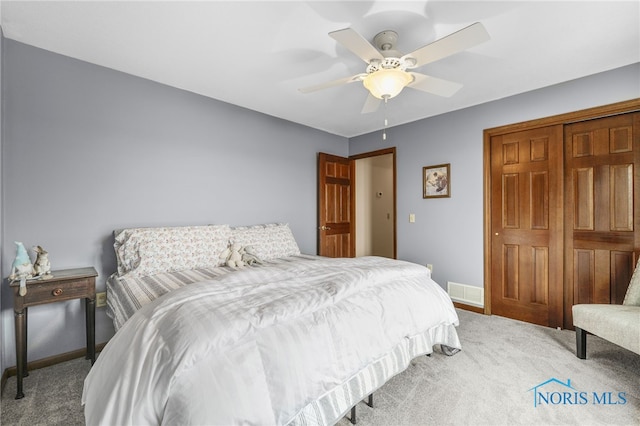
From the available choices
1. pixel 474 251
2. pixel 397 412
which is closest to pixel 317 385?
pixel 397 412

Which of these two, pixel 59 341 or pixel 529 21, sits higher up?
pixel 529 21

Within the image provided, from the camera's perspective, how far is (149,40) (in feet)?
6.91

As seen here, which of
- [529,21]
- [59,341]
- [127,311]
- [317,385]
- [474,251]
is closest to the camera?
[317,385]

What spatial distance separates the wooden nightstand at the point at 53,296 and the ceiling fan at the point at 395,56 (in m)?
2.20

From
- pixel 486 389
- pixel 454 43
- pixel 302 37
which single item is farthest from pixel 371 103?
pixel 486 389

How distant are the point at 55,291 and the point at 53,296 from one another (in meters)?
0.04

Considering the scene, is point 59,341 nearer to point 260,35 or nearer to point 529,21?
point 260,35

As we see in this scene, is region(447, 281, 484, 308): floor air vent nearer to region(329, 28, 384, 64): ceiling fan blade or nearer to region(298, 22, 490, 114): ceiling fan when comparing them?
region(298, 22, 490, 114): ceiling fan

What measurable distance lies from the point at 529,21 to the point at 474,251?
7.56 feet

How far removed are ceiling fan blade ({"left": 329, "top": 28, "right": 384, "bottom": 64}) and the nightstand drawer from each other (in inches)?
95.0

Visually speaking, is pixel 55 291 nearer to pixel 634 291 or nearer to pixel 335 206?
pixel 335 206

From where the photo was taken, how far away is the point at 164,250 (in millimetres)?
2406

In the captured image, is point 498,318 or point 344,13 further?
point 498,318

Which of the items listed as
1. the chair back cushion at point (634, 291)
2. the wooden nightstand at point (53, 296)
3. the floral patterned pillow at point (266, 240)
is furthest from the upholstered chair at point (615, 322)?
the wooden nightstand at point (53, 296)
